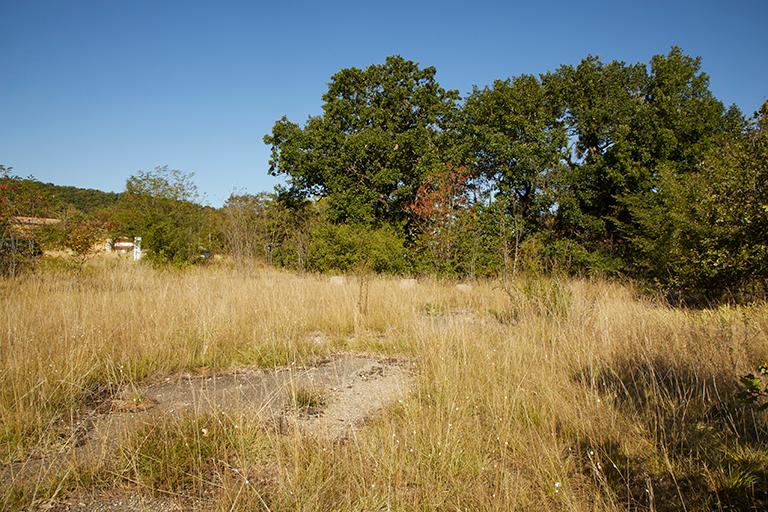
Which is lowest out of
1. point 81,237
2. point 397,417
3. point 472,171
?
point 397,417

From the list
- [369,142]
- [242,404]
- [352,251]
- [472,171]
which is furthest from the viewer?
[472,171]

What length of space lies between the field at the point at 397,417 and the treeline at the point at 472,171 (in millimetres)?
7518

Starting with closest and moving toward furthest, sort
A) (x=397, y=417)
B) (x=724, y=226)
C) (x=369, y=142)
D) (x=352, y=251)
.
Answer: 1. (x=397, y=417)
2. (x=724, y=226)
3. (x=352, y=251)
4. (x=369, y=142)

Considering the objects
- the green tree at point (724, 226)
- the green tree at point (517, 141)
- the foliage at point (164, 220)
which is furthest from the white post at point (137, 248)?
the green tree at point (724, 226)

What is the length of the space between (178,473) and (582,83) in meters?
19.0

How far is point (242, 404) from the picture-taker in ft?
9.81

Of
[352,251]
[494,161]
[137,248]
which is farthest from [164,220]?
[494,161]

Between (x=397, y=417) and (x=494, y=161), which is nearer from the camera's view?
(x=397, y=417)

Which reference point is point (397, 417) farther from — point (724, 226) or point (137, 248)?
point (137, 248)

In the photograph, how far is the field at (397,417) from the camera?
2.00 metres

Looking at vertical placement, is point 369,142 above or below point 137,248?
above

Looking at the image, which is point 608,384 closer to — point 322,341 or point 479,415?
point 479,415

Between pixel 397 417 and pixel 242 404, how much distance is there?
1163mm

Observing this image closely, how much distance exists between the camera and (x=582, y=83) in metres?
16.5
